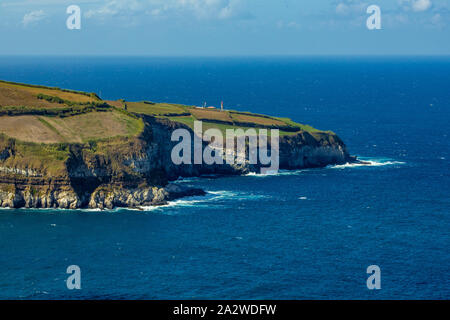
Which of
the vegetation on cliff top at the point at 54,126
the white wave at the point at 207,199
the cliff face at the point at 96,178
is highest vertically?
the vegetation on cliff top at the point at 54,126

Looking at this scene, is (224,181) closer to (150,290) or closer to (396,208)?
(396,208)

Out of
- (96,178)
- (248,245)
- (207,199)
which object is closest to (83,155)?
(96,178)

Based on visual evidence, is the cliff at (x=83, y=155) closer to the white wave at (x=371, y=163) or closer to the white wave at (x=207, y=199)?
the white wave at (x=207, y=199)

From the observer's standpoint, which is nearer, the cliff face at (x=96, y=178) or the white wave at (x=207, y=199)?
the cliff face at (x=96, y=178)

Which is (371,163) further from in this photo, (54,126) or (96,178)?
(54,126)

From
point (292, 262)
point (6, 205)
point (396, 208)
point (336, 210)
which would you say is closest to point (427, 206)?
point (396, 208)

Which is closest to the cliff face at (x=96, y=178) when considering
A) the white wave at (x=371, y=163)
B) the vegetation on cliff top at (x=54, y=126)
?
the vegetation on cliff top at (x=54, y=126)

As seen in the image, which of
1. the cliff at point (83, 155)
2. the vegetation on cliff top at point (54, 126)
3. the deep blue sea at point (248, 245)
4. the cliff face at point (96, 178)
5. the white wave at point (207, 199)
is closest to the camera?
the deep blue sea at point (248, 245)
